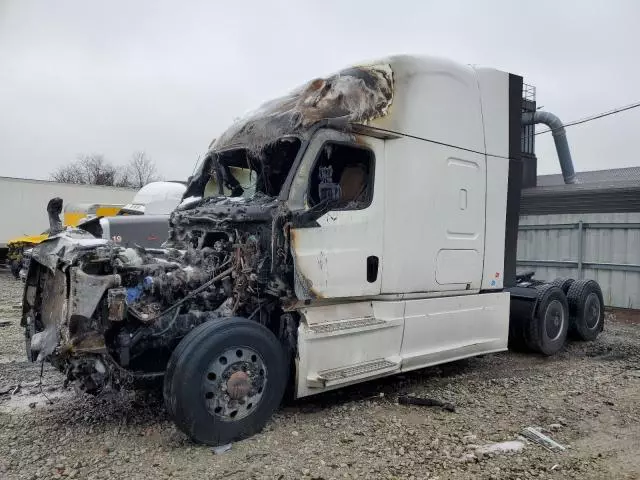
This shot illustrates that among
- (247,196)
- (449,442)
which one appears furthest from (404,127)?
(449,442)

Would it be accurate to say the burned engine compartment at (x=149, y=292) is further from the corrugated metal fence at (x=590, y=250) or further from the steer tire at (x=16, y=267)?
the steer tire at (x=16, y=267)

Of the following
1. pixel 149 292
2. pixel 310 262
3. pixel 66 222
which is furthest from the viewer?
pixel 66 222

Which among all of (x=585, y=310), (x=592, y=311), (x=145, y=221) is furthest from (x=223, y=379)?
(x=145, y=221)

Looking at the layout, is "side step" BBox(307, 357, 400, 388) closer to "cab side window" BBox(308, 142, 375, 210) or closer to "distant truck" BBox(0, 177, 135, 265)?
"cab side window" BBox(308, 142, 375, 210)

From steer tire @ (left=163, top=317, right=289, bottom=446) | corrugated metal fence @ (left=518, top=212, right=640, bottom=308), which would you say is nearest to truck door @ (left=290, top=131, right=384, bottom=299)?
steer tire @ (left=163, top=317, right=289, bottom=446)

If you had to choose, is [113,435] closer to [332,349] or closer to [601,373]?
[332,349]

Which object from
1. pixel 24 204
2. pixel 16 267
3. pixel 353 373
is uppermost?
pixel 24 204

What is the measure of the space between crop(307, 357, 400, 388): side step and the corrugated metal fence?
26.2ft

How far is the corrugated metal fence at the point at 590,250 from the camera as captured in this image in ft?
34.8

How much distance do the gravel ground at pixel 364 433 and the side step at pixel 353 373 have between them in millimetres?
344

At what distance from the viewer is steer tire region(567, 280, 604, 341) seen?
7.55m

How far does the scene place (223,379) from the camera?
12.8 feet

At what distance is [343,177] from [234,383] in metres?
2.16

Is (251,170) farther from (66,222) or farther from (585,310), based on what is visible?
(66,222)
